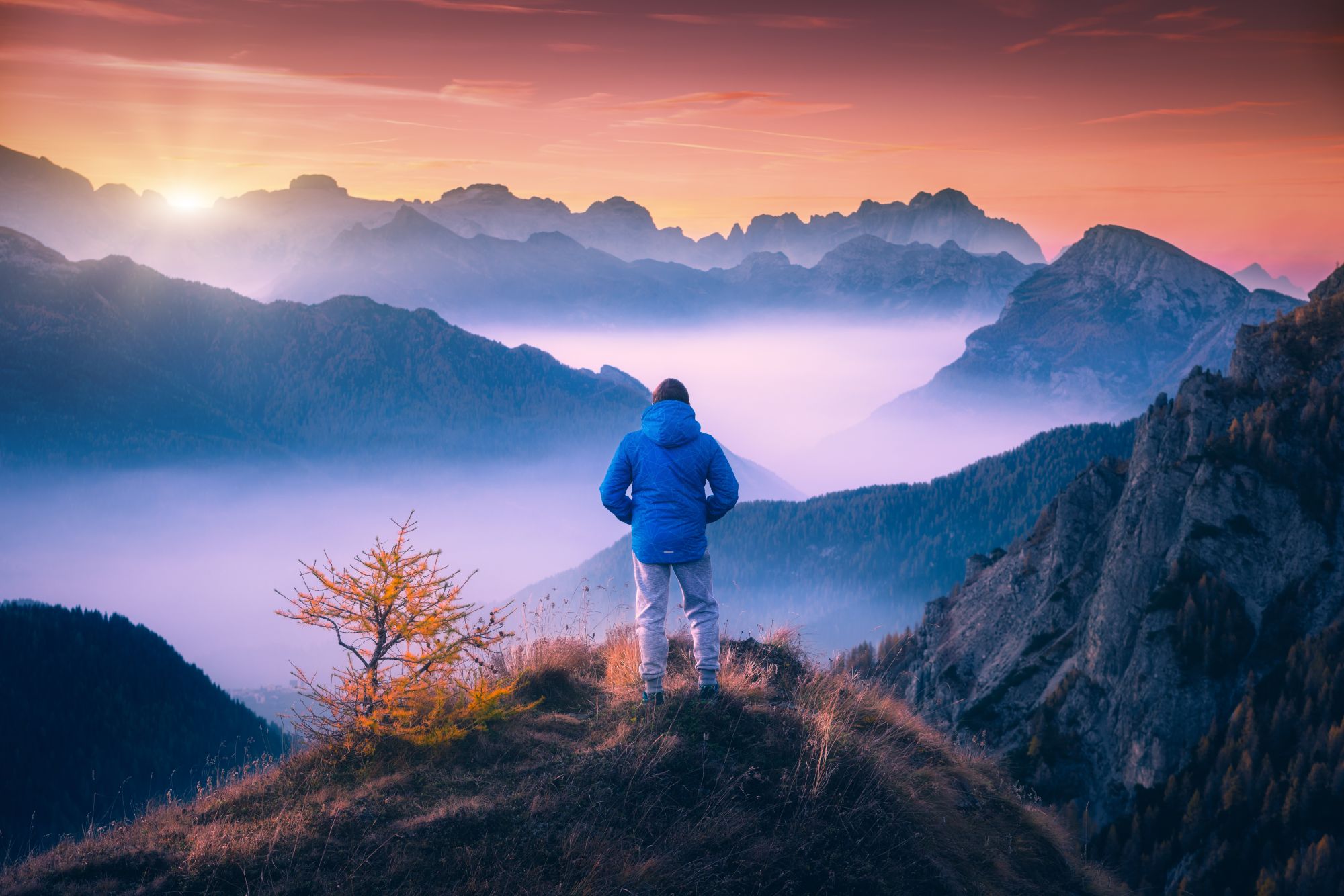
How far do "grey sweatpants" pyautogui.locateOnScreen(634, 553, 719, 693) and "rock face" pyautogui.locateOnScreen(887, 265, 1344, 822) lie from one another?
180 feet

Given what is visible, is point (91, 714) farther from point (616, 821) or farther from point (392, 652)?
point (616, 821)

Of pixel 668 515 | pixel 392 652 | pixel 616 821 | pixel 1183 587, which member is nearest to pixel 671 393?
pixel 668 515

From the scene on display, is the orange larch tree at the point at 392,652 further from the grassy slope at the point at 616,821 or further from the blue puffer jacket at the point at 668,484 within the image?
the blue puffer jacket at the point at 668,484

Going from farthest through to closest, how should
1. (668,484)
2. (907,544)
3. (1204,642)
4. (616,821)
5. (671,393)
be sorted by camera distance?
(907,544)
(1204,642)
(671,393)
(668,484)
(616,821)

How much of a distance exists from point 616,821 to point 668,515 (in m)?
3.31

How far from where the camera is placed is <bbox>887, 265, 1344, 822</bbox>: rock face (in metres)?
62.7

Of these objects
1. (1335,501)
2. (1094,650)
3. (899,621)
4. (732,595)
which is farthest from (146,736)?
(899,621)

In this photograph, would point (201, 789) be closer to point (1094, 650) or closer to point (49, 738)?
point (1094, 650)

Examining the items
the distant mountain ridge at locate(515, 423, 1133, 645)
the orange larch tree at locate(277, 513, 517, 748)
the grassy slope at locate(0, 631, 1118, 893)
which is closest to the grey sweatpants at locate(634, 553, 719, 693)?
the grassy slope at locate(0, 631, 1118, 893)

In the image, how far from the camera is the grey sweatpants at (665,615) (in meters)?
9.45

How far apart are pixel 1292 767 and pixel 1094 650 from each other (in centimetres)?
1333

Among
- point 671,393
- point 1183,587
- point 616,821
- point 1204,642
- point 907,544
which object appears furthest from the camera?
point 907,544

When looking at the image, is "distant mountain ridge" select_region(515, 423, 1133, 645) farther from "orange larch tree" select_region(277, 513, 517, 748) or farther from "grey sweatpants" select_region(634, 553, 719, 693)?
"orange larch tree" select_region(277, 513, 517, 748)

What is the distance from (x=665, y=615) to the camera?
9.61 m
